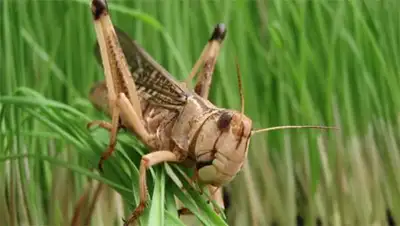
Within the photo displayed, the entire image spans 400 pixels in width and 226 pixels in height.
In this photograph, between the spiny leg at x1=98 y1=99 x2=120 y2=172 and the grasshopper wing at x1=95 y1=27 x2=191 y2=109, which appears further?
the grasshopper wing at x1=95 y1=27 x2=191 y2=109

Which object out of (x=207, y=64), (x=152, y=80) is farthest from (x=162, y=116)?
(x=207, y=64)

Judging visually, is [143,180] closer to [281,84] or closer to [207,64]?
[207,64]

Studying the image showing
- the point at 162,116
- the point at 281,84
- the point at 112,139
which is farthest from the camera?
the point at 281,84

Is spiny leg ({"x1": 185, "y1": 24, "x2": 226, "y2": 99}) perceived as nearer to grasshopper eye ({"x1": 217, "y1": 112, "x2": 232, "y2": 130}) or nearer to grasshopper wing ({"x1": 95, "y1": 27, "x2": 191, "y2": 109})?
grasshopper wing ({"x1": 95, "y1": 27, "x2": 191, "y2": 109})

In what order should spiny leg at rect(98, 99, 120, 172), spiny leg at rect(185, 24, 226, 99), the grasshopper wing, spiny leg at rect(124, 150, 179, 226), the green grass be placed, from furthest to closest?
the green grass → spiny leg at rect(185, 24, 226, 99) → the grasshopper wing → spiny leg at rect(98, 99, 120, 172) → spiny leg at rect(124, 150, 179, 226)

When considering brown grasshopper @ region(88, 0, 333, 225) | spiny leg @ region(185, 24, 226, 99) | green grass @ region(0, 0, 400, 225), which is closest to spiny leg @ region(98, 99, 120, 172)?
brown grasshopper @ region(88, 0, 333, 225)

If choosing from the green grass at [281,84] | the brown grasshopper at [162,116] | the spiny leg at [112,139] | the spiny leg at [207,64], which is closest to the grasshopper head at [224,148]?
the brown grasshopper at [162,116]
